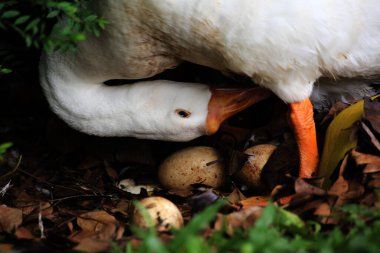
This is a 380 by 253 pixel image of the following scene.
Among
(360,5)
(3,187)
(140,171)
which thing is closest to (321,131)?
(360,5)

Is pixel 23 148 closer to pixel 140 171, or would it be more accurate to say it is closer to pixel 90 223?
pixel 140 171

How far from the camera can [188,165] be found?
10.9 ft

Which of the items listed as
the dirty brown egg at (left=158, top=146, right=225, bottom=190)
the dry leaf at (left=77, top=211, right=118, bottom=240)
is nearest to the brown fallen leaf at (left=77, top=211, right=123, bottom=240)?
the dry leaf at (left=77, top=211, right=118, bottom=240)

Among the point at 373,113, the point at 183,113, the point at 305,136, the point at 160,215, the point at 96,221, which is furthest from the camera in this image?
the point at 183,113

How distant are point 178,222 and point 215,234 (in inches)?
23.3

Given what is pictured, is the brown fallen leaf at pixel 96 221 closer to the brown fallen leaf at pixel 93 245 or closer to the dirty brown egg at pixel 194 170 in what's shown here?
the brown fallen leaf at pixel 93 245

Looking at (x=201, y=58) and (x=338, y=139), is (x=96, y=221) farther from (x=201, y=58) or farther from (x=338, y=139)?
(x=338, y=139)

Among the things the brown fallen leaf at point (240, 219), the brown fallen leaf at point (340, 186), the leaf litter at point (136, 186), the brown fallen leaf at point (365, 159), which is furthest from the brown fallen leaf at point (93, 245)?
the brown fallen leaf at point (365, 159)

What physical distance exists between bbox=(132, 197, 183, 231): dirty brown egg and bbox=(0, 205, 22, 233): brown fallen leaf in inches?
24.8

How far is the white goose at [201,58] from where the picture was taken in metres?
2.72

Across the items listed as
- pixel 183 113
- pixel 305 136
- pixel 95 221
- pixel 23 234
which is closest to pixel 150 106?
pixel 183 113

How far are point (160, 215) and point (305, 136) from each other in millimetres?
1077

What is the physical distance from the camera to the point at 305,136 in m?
3.10

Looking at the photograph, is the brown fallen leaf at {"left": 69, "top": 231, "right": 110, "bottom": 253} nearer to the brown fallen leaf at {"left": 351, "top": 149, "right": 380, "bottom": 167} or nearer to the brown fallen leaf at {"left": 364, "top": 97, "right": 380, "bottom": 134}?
the brown fallen leaf at {"left": 351, "top": 149, "right": 380, "bottom": 167}
